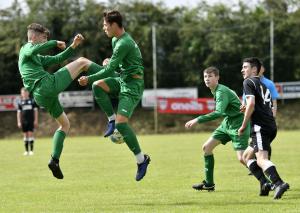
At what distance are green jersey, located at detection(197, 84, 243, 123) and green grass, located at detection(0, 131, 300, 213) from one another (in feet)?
4.18

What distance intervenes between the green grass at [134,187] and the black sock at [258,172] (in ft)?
0.88

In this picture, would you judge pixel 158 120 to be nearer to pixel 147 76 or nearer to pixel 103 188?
pixel 147 76

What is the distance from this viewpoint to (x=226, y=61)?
42.3 meters

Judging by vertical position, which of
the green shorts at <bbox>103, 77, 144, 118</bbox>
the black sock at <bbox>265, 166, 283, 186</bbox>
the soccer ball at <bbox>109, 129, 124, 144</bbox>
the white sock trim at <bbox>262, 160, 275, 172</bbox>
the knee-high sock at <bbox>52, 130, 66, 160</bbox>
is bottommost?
the black sock at <bbox>265, 166, 283, 186</bbox>

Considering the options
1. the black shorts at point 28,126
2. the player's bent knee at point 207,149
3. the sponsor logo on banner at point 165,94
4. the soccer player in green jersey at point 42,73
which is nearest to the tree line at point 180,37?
the sponsor logo on banner at point 165,94

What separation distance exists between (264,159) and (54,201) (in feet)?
10.7

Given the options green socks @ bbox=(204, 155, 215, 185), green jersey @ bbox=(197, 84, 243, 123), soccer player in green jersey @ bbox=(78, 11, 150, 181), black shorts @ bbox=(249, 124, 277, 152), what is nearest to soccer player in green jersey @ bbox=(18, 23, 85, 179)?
soccer player in green jersey @ bbox=(78, 11, 150, 181)

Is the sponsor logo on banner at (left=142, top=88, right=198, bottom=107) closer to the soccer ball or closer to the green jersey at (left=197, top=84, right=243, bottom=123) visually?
the green jersey at (left=197, top=84, right=243, bottom=123)

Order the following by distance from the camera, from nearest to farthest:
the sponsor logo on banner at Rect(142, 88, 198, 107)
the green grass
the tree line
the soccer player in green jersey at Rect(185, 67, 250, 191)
A: the green grass → the soccer player in green jersey at Rect(185, 67, 250, 191) → the sponsor logo on banner at Rect(142, 88, 198, 107) → the tree line

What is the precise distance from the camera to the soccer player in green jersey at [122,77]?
9969 millimetres

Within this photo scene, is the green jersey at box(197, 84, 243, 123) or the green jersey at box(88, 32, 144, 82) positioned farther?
the green jersey at box(197, 84, 243, 123)

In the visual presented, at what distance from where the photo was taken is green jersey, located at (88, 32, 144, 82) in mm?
9906

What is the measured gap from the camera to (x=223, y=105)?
11.0 m

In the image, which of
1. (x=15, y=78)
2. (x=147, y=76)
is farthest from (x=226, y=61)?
(x=15, y=78)
